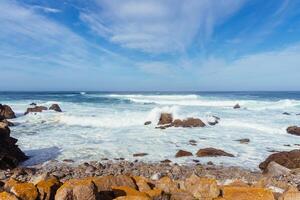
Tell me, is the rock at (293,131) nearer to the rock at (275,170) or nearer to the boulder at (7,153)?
the rock at (275,170)

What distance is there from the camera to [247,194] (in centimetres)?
512

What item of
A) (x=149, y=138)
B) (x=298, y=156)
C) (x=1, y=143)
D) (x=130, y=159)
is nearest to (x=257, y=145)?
(x=298, y=156)

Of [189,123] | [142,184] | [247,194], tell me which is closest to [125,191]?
[142,184]

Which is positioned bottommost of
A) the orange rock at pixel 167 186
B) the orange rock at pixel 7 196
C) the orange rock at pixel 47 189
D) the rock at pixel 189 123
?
the rock at pixel 189 123

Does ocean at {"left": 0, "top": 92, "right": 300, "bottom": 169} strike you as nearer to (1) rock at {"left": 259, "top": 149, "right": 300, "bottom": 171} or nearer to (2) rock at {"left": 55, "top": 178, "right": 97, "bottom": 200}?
(1) rock at {"left": 259, "top": 149, "right": 300, "bottom": 171}

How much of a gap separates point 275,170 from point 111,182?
21.5 feet

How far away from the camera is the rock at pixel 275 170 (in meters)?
10.1

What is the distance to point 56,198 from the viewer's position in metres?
4.66

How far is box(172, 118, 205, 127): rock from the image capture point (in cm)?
2070

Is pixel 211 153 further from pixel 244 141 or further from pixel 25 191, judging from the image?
pixel 25 191

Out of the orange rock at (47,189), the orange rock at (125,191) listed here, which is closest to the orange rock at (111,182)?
the orange rock at (125,191)

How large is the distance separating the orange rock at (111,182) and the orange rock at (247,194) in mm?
1563

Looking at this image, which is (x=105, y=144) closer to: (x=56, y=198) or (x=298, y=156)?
(x=298, y=156)

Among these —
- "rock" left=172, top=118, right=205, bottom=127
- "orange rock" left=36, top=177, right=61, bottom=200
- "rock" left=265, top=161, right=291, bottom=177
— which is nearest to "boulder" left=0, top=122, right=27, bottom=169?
"orange rock" left=36, top=177, right=61, bottom=200
